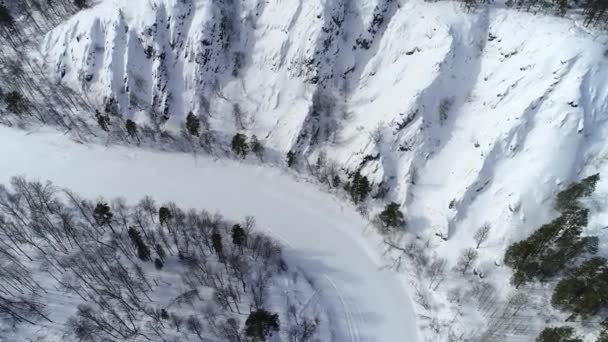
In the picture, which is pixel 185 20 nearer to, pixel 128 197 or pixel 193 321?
pixel 128 197

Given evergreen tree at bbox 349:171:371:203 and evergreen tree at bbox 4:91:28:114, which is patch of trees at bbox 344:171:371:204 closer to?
evergreen tree at bbox 349:171:371:203

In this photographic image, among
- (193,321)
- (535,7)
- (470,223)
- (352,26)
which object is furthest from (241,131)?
(535,7)

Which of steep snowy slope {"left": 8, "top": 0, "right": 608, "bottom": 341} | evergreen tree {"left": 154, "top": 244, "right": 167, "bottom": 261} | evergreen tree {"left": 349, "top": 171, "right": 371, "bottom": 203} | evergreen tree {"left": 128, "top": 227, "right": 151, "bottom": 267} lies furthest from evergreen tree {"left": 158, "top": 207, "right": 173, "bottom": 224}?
evergreen tree {"left": 349, "top": 171, "right": 371, "bottom": 203}

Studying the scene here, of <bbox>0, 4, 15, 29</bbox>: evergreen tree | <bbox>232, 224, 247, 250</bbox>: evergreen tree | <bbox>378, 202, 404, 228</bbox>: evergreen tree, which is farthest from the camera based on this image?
<bbox>0, 4, 15, 29</bbox>: evergreen tree

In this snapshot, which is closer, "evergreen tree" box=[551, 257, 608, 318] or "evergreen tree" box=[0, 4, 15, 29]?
"evergreen tree" box=[551, 257, 608, 318]

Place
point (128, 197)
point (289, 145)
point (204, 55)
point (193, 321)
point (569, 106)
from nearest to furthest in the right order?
point (193, 321) → point (569, 106) → point (128, 197) → point (289, 145) → point (204, 55)

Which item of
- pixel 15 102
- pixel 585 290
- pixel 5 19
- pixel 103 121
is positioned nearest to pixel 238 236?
pixel 103 121
